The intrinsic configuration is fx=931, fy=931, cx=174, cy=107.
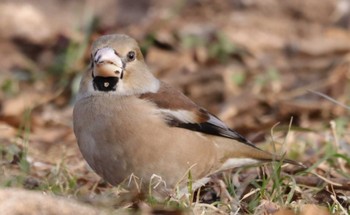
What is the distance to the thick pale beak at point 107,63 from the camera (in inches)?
205

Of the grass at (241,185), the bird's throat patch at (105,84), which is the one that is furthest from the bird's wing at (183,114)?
the grass at (241,185)

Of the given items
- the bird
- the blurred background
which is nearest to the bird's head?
the bird

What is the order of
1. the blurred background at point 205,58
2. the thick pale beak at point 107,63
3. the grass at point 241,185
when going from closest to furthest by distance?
the grass at point 241,185 → the thick pale beak at point 107,63 → the blurred background at point 205,58

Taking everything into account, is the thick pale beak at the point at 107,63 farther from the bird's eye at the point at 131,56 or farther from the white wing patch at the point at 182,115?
the white wing patch at the point at 182,115

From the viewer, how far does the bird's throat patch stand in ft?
17.4

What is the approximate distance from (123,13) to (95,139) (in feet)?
22.2

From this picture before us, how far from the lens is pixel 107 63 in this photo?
5.26m

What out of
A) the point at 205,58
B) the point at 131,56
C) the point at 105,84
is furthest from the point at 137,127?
the point at 205,58

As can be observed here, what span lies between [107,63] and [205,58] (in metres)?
4.51

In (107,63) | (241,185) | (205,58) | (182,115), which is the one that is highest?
(107,63)

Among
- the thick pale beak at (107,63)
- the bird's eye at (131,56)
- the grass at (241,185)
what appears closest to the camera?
the grass at (241,185)

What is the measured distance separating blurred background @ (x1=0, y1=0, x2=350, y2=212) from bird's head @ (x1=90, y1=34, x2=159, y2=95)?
1.48m

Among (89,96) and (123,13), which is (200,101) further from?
(89,96)

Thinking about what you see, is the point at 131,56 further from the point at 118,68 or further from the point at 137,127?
the point at 137,127
